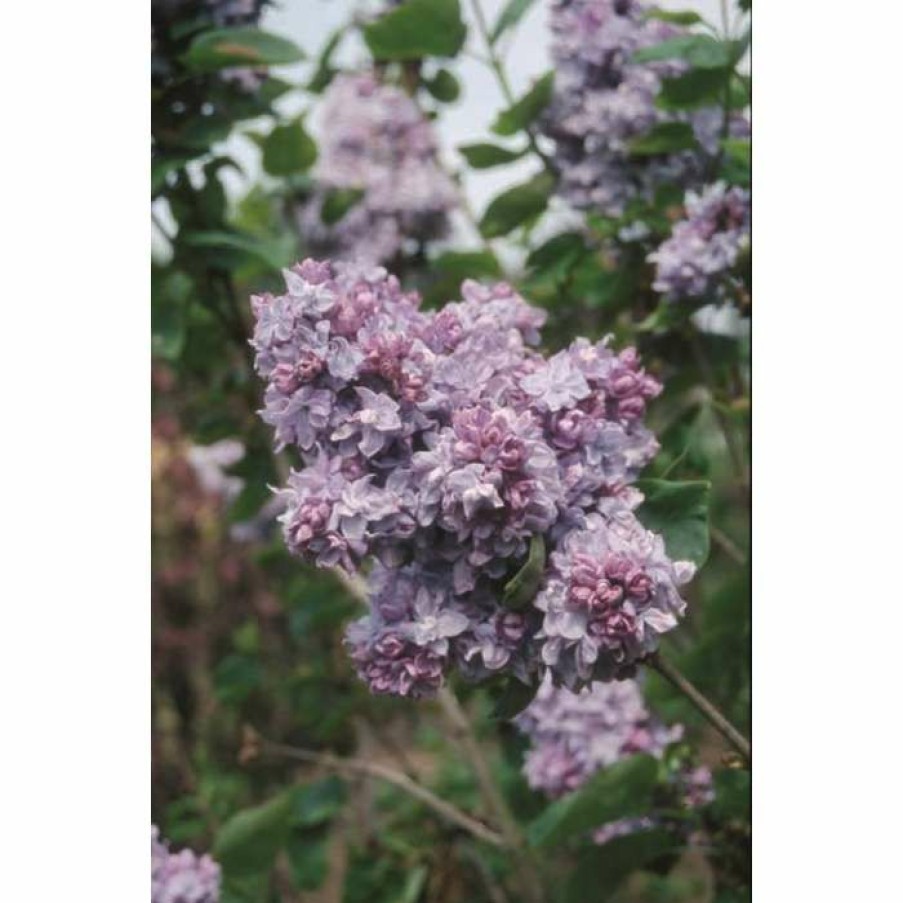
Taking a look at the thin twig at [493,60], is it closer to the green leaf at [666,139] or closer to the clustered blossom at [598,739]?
the green leaf at [666,139]

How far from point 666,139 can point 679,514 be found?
0.61 metres

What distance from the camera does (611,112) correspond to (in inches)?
64.4

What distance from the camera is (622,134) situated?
166cm

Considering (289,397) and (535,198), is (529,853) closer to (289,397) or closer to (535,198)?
(535,198)

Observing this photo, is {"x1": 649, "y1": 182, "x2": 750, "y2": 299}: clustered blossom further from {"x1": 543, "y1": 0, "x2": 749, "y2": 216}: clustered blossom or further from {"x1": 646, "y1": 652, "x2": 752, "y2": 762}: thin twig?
{"x1": 646, "y1": 652, "x2": 752, "y2": 762}: thin twig

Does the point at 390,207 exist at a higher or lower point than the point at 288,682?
higher

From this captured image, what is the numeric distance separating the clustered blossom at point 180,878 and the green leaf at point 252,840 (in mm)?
186

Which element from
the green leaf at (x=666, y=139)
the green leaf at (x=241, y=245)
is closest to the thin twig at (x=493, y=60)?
the green leaf at (x=666, y=139)

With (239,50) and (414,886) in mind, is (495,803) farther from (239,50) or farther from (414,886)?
(239,50)

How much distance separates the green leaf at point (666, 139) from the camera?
5.25 feet

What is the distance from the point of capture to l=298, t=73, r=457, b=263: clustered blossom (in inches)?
84.7

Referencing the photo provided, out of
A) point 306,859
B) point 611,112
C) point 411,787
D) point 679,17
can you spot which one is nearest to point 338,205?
point 611,112
